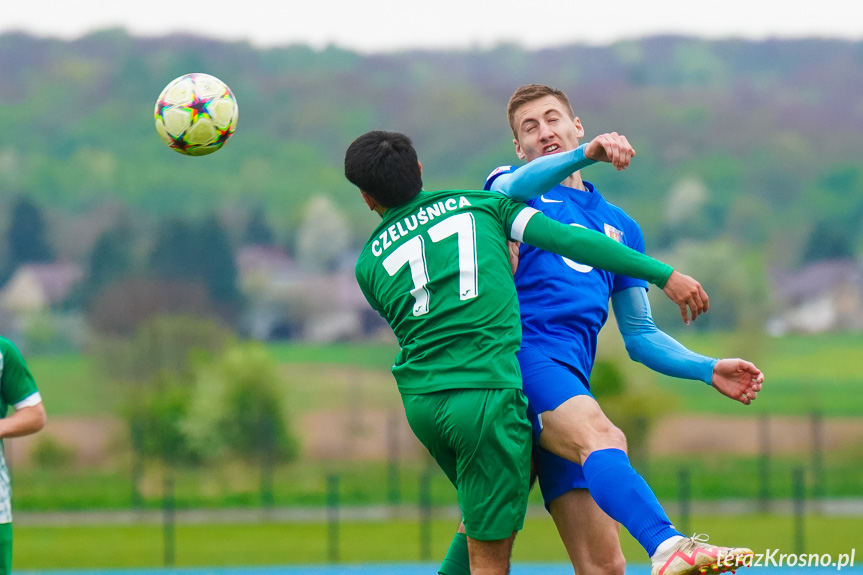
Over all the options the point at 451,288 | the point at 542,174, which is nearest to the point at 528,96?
the point at 542,174

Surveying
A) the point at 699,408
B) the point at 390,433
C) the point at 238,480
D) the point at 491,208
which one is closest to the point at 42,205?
the point at 390,433

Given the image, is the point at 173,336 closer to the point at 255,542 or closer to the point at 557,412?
the point at 255,542

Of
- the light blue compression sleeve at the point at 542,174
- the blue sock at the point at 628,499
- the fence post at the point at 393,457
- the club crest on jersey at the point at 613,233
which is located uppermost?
the light blue compression sleeve at the point at 542,174

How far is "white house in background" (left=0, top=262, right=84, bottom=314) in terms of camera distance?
229 feet

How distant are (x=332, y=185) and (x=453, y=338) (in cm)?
8458

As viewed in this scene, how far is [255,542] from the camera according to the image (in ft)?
80.6

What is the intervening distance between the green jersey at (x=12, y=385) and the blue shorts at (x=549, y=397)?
2721mm

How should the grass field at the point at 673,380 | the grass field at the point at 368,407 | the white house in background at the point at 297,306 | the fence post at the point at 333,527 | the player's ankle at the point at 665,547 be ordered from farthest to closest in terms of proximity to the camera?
1. the white house in background at the point at 297,306
2. the grass field at the point at 673,380
3. the grass field at the point at 368,407
4. the fence post at the point at 333,527
5. the player's ankle at the point at 665,547

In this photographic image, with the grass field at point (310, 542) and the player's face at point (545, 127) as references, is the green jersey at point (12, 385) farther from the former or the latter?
the grass field at point (310, 542)

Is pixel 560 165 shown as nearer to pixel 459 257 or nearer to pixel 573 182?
pixel 459 257

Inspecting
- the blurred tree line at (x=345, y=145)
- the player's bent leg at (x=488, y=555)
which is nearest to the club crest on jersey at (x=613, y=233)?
the player's bent leg at (x=488, y=555)

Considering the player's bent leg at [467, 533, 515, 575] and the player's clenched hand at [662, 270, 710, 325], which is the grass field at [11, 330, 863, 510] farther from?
the player's clenched hand at [662, 270, 710, 325]

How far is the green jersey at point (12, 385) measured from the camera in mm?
5832

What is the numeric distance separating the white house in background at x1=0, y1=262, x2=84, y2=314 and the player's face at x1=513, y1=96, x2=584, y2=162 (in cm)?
6854
